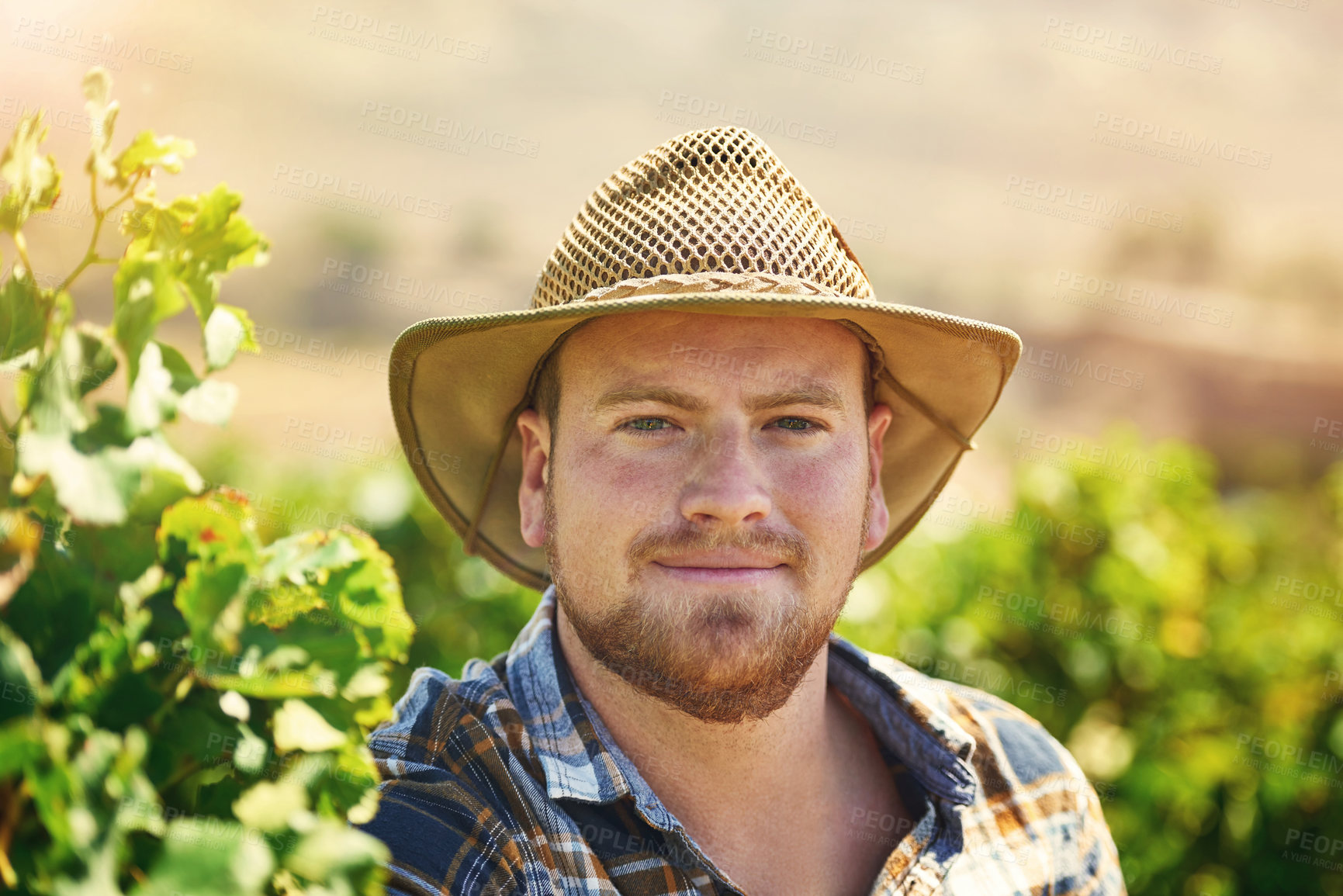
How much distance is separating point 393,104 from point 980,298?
11.6 metres

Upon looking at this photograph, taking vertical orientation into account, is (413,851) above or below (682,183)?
below

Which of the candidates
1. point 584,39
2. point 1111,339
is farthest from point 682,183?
point 584,39

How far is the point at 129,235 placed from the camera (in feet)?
4.37

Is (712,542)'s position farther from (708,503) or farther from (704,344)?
(704,344)

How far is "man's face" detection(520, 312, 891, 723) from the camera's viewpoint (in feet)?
6.97

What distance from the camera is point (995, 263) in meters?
17.6

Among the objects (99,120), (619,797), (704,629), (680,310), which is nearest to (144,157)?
(99,120)

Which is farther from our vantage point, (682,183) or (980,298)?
(980,298)

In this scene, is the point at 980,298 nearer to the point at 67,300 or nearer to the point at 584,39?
the point at 584,39

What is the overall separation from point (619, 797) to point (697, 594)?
42 centimetres

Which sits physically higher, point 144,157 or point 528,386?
point 144,157

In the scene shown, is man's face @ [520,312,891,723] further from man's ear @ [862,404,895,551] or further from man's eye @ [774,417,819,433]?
man's ear @ [862,404,895,551]

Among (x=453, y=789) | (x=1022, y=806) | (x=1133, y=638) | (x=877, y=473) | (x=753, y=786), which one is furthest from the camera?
(x=1133, y=638)

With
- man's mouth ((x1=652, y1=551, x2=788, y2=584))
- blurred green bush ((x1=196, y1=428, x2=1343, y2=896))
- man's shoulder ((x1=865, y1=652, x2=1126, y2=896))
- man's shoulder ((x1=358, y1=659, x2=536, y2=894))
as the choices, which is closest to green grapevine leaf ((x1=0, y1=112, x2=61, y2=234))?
man's shoulder ((x1=358, y1=659, x2=536, y2=894))
